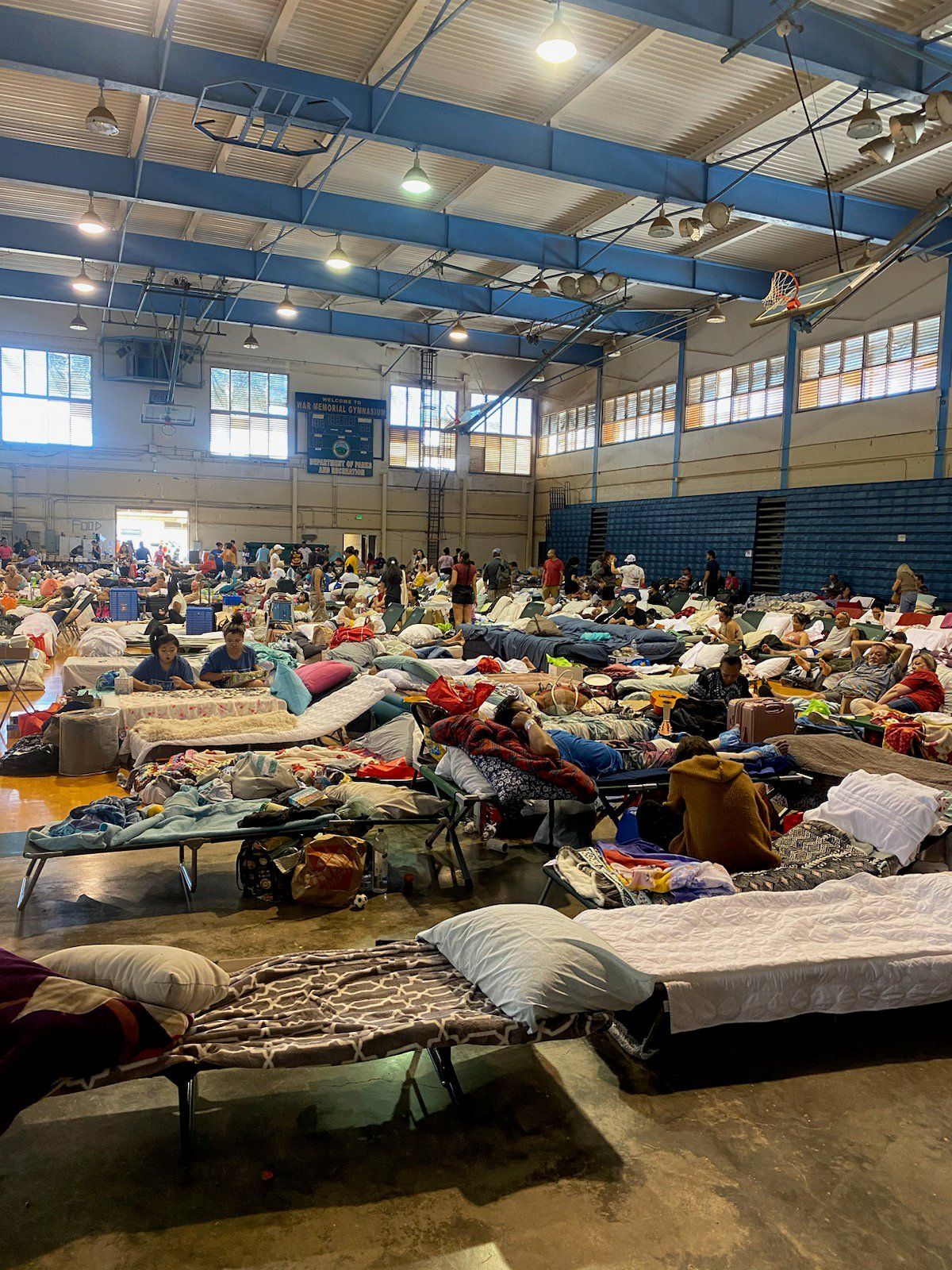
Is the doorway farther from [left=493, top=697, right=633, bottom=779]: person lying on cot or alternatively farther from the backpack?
the backpack

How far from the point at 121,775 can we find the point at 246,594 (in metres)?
11.2

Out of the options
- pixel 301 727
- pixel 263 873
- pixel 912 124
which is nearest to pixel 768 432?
pixel 912 124

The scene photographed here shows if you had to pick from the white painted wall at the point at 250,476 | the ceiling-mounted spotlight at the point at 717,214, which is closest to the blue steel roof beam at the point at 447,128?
the ceiling-mounted spotlight at the point at 717,214

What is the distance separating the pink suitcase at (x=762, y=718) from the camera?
21.8 feet

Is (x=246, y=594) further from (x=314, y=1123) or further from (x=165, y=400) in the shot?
(x=314, y=1123)

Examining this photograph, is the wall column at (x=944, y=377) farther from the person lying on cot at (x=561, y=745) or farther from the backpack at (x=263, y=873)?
the backpack at (x=263, y=873)

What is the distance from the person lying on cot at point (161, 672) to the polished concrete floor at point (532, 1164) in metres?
4.99

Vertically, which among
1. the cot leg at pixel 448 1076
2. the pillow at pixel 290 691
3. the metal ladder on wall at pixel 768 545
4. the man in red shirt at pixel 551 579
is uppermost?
the metal ladder on wall at pixel 768 545

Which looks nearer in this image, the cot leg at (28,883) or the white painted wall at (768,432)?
the cot leg at (28,883)

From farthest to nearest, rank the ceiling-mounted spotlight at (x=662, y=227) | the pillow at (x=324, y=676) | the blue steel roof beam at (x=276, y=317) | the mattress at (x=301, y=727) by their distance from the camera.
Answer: the blue steel roof beam at (x=276, y=317) → the ceiling-mounted spotlight at (x=662, y=227) → the pillow at (x=324, y=676) → the mattress at (x=301, y=727)

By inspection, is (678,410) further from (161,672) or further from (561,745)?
(561,745)

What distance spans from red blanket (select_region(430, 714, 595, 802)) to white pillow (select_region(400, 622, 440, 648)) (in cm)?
616

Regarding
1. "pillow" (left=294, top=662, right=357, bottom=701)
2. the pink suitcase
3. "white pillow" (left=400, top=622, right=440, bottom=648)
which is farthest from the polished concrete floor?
"white pillow" (left=400, top=622, right=440, bottom=648)

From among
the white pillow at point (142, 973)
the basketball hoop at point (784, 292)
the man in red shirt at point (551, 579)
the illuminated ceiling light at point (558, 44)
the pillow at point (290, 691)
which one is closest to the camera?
the white pillow at point (142, 973)
